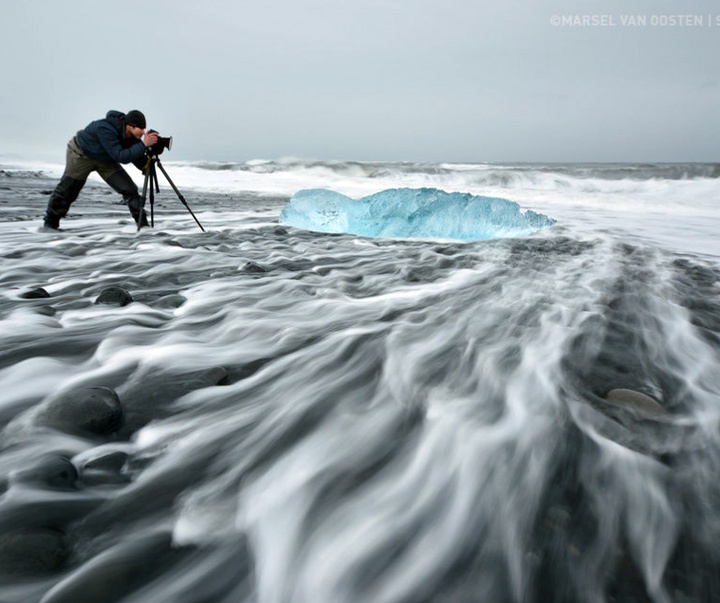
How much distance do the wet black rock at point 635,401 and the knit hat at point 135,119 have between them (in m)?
6.33

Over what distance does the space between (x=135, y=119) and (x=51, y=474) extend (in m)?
5.76

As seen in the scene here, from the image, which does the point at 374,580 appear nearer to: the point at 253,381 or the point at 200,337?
the point at 253,381

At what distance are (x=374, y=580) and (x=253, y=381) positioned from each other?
1.23 metres

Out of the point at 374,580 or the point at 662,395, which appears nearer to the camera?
the point at 374,580

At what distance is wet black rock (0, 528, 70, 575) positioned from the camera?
112 cm

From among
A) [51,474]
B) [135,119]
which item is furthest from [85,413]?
[135,119]

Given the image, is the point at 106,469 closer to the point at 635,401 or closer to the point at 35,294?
the point at 635,401

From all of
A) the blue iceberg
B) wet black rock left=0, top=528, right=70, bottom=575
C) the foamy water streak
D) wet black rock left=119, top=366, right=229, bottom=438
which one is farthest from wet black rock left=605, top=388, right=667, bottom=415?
the blue iceberg

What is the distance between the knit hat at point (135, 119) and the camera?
5973 millimetres

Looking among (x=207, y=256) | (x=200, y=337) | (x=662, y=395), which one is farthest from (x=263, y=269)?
(x=662, y=395)

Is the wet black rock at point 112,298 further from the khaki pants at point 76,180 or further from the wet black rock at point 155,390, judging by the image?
the khaki pants at point 76,180

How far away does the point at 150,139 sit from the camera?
5609 mm

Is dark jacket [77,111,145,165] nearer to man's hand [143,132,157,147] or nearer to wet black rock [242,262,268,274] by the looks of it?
man's hand [143,132,157,147]

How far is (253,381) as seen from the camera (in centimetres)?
224
